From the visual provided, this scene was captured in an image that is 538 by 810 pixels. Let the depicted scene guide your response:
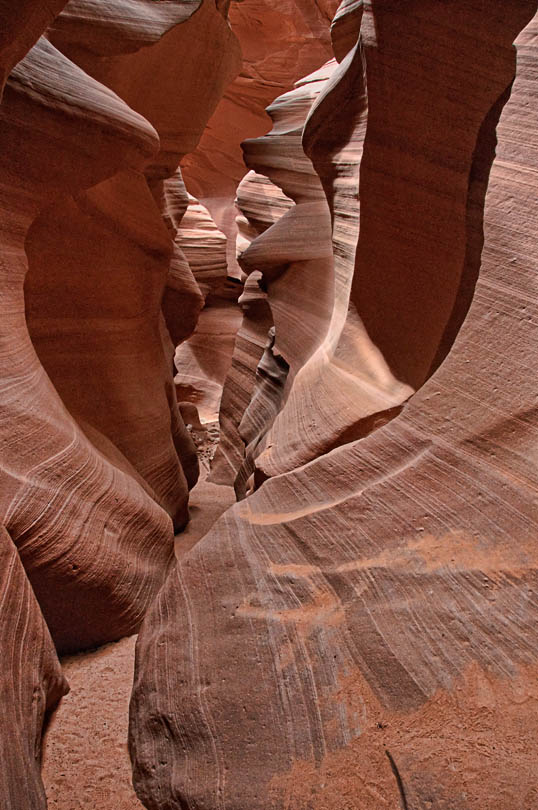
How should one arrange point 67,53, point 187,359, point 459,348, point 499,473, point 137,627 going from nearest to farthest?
point 499,473, point 459,348, point 137,627, point 67,53, point 187,359

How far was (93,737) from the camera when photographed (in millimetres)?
1796

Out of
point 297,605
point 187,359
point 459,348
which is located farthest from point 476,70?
point 187,359

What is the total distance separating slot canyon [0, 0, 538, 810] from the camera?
1.40m

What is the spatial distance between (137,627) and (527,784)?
1.63m

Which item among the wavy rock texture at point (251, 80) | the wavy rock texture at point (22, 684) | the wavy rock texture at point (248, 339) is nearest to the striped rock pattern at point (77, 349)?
the wavy rock texture at point (22, 684)

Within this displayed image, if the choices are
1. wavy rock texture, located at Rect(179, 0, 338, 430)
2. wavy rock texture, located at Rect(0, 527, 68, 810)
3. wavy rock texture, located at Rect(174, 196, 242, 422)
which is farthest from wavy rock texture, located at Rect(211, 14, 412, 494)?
wavy rock texture, located at Rect(179, 0, 338, 430)

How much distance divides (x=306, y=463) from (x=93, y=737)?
129cm

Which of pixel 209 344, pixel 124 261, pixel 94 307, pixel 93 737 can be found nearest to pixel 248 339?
pixel 124 261

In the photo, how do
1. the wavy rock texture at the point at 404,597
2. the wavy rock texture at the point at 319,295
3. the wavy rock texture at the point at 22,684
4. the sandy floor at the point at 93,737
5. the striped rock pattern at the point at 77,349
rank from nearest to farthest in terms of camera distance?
the wavy rock texture at the point at 404,597 < the wavy rock texture at the point at 22,684 < the sandy floor at the point at 93,737 < the striped rock pattern at the point at 77,349 < the wavy rock texture at the point at 319,295

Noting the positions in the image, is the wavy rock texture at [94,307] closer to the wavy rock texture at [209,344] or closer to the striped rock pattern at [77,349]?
the striped rock pattern at [77,349]

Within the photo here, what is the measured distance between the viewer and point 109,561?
91.6 inches

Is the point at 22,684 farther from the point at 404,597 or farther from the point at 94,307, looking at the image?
the point at 94,307

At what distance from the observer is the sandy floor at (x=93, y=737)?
159 cm

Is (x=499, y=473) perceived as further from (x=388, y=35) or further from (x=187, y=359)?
(x=187, y=359)
